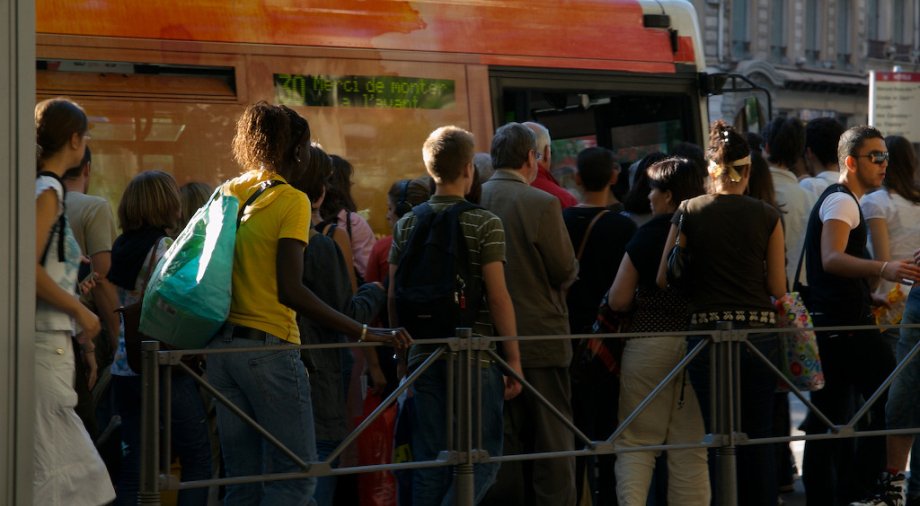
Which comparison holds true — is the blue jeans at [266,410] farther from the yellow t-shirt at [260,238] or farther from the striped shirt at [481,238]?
the striped shirt at [481,238]

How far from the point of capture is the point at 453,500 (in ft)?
19.2

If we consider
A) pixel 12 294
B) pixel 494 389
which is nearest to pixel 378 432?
pixel 494 389

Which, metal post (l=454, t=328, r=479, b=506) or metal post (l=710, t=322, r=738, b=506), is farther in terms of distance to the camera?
metal post (l=710, t=322, r=738, b=506)

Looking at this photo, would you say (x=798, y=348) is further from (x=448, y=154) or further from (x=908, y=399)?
(x=448, y=154)

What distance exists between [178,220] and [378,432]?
4.18 ft

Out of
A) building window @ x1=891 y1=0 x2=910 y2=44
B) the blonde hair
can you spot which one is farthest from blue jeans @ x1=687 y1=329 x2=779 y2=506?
building window @ x1=891 y1=0 x2=910 y2=44

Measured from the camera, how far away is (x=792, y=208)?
8.44 m

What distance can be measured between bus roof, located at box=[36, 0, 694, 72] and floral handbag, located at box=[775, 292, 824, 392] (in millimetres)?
3191

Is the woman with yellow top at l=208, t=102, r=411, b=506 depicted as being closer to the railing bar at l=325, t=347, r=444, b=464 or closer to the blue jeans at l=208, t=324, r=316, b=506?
the blue jeans at l=208, t=324, r=316, b=506

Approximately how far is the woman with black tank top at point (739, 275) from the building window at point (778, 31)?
38.1m

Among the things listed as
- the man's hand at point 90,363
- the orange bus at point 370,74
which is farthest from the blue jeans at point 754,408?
the orange bus at point 370,74

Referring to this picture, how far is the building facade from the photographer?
1624 inches

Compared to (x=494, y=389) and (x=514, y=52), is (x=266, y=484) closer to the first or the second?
(x=494, y=389)

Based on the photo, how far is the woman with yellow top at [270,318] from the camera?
16.6 feet
